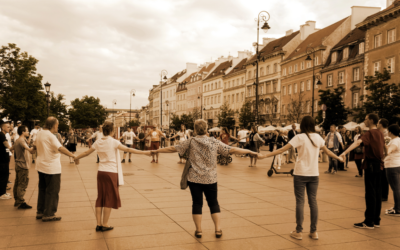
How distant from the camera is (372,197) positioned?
6.40 metres

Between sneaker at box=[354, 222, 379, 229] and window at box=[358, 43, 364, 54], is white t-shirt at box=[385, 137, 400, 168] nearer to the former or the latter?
sneaker at box=[354, 222, 379, 229]

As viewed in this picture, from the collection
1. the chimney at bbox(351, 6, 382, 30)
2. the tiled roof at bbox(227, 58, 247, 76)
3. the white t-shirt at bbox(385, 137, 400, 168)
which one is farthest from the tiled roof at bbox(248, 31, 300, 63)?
the white t-shirt at bbox(385, 137, 400, 168)

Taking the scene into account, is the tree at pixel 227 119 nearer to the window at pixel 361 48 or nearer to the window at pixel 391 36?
the window at pixel 361 48

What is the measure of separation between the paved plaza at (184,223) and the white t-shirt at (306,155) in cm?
99

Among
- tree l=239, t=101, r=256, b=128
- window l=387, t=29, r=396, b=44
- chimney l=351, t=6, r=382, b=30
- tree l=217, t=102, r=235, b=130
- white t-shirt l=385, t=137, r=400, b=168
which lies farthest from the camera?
tree l=217, t=102, r=235, b=130

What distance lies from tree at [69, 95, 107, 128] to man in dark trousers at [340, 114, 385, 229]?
11067cm

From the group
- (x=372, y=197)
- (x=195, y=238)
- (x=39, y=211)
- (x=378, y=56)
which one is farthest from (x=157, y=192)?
(x=378, y=56)

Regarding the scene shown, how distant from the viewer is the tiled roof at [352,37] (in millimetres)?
47150

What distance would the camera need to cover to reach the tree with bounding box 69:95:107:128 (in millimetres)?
113000

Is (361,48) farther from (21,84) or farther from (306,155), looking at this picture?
(306,155)

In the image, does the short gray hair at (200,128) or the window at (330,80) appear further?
the window at (330,80)

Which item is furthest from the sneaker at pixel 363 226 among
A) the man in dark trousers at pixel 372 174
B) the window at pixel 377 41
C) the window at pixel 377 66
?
the window at pixel 377 41

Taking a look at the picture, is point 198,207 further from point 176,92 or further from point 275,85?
point 176,92

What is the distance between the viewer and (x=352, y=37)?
161 ft
